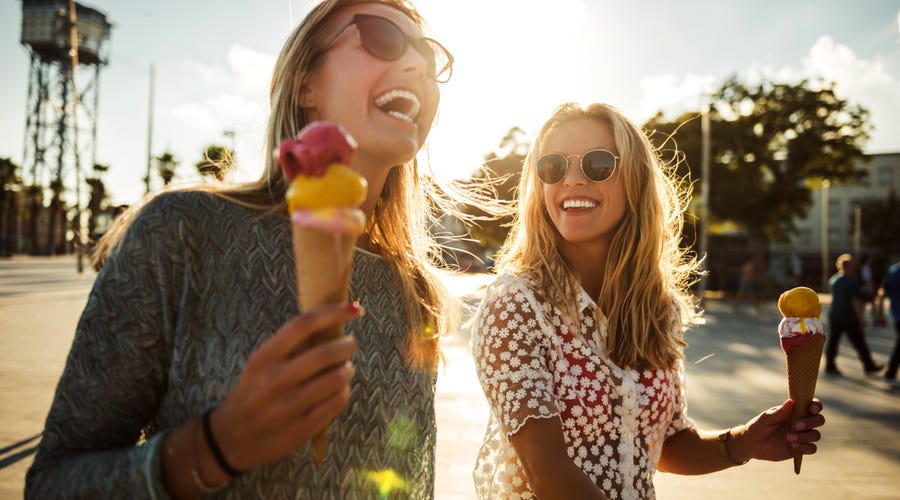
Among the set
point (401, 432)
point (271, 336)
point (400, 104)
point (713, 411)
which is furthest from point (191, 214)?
point (713, 411)

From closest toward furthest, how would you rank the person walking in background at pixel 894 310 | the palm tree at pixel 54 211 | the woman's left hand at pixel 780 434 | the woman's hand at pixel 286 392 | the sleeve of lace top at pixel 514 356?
the woman's hand at pixel 286 392
the sleeve of lace top at pixel 514 356
the woman's left hand at pixel 780 434
the person walking in background at pixel 894 310
the palm tree at pixel 54 211

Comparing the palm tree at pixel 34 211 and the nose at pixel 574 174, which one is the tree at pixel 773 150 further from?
the palm tree at pixel 34 211

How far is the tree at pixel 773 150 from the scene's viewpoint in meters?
31.7

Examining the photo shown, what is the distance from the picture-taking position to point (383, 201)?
1971mm

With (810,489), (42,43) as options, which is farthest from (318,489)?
(42,43)

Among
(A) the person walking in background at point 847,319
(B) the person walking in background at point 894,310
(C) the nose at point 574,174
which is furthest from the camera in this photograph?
(A) the person walking in background at point 847,319

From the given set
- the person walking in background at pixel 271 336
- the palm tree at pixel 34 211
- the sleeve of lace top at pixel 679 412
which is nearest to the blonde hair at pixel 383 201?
the person walking in background at pixel 271 336

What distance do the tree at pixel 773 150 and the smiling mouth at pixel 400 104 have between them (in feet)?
105

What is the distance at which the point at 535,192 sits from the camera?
2326mm

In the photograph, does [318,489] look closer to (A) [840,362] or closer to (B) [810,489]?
(B) [810,489]

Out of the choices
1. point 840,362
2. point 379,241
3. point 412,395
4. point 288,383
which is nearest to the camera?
point 288,383

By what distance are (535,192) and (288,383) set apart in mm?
1627

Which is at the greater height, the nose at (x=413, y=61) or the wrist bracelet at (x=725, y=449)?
the nose at (x=413, y=61)

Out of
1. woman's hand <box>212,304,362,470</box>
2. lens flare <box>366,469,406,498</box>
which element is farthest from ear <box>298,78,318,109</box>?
lens flare <box>366,469,406,498</box>
